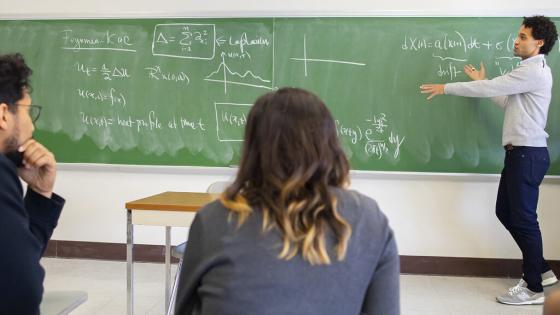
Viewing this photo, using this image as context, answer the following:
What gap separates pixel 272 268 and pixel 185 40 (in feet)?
10.0

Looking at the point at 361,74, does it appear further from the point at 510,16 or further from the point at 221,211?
the point at 221,211

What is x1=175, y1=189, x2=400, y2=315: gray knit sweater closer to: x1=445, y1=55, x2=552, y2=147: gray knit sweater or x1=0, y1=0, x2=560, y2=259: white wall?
x1=445, y1=55, x2=552, y2=147: gray knit sweater

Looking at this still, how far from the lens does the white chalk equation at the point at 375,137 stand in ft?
11.7

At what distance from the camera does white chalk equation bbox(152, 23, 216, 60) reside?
3.68m

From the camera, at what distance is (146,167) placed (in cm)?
382

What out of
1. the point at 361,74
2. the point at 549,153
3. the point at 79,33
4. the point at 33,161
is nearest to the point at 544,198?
the point at 549,153

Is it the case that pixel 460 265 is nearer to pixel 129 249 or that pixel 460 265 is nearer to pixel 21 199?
pixel 129 249

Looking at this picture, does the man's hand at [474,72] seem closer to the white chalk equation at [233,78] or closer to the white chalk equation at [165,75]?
the white chalk equation at [233,78]

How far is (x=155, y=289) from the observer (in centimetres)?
330

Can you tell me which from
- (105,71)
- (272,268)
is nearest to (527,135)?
(272,268)

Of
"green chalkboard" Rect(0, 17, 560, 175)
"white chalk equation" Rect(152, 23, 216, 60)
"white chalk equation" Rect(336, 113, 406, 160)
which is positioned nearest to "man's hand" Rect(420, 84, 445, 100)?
"green chalkboard" Rect(0, 17, 560, 175)

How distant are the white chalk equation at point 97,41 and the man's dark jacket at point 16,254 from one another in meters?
2.88

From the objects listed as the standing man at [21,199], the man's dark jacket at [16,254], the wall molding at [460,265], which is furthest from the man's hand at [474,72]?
the man's dark jacket at [16,254]

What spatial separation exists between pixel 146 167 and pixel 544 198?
2964 mm
